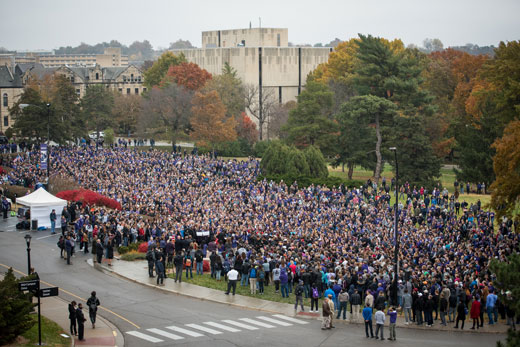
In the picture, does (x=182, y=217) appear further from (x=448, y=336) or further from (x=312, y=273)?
(x=448, y=336)

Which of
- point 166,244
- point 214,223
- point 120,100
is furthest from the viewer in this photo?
point 120,100

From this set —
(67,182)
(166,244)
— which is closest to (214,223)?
(166,244)

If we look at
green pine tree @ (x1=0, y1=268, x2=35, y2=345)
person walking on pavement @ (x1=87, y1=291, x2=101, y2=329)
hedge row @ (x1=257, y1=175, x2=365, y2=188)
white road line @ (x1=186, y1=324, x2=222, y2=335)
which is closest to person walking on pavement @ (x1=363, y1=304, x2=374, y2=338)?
white road line @ (x1=186, y1=324, x2=222, y2=335)

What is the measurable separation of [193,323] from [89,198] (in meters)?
21.2

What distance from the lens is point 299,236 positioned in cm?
3659

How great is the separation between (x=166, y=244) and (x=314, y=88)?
43.3 m

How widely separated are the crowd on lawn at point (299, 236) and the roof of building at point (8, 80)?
184ft

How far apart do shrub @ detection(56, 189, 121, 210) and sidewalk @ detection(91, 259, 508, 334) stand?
9815 mm

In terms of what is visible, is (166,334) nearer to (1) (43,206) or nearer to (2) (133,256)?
(2) (133,256)

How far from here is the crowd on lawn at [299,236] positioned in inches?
1019

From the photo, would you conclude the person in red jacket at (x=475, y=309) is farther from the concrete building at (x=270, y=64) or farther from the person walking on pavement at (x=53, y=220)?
the concrete building at (x=270, y=64)

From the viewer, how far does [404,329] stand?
2488 centimetres

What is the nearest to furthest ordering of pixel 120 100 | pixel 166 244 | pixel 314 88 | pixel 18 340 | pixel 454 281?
pixel 18 340 → pixel 454 281 → pixel 166 244 → pixel 314 88 → pixel 120 100

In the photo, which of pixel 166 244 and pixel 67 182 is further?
pixel 67 182
